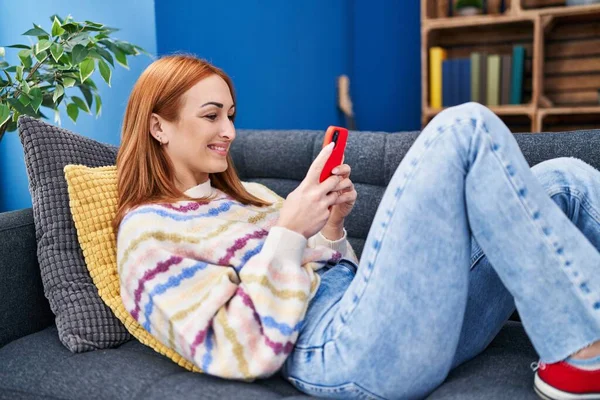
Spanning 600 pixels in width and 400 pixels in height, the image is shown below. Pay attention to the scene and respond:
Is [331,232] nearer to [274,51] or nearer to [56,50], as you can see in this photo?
[56,50]

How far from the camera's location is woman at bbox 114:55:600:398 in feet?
2.75

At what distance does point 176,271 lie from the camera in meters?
0.98

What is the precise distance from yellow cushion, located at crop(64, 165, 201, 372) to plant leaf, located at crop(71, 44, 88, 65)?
1.17ft

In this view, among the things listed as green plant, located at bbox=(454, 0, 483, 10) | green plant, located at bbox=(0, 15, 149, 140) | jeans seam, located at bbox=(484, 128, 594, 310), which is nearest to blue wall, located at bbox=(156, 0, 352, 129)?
green plant, located at bbox=(0, 15, 149, 140)

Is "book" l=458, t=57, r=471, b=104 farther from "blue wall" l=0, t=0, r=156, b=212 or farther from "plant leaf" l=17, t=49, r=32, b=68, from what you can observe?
"plant leaf" l=17, t=49, r=32, b=68

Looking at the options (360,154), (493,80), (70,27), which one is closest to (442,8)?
(493,80)

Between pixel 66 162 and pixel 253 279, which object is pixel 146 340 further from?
pixel 66 162

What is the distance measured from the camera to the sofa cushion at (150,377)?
0.93 meters

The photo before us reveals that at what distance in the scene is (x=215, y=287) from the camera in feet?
3.14

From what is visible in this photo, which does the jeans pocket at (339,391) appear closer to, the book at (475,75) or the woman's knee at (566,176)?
the woman's knee at (566,176)

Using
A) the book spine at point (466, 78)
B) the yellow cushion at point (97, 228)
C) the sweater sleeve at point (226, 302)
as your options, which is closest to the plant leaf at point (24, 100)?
the yellow cushion at point (97, 228)

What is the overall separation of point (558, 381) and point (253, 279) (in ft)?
1.52

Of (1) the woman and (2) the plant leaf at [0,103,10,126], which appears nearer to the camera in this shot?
(1) the woman

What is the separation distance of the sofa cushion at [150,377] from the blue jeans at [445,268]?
55 mm
